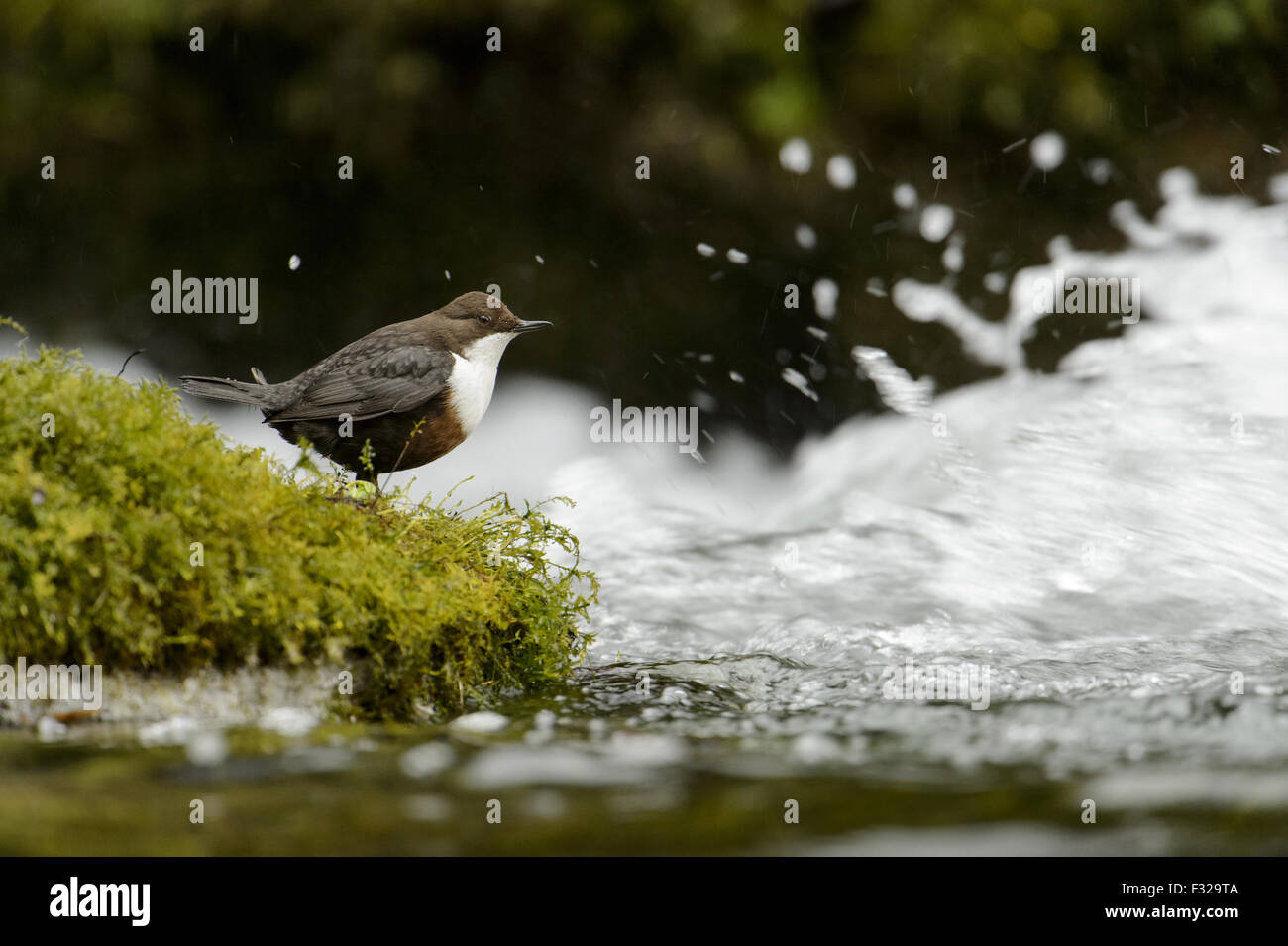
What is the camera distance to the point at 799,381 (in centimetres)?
900

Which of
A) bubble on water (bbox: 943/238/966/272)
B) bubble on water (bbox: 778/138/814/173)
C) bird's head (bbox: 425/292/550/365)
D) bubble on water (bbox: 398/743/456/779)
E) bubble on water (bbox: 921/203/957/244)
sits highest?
bubble on water (bbox: 778/138/814/173)

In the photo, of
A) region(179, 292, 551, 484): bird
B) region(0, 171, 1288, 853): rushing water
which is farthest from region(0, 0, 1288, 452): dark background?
region(179, 292, 551, 484): bird

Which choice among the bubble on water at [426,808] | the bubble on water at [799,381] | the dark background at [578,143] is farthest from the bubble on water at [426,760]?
the dark background at [578,143]

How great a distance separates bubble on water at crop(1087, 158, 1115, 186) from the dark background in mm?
70

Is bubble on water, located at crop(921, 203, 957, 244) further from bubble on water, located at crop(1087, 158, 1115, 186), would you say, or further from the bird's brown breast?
the bird's brown breast

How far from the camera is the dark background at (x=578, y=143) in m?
9.95

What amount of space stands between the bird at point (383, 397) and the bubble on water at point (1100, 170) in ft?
26.1

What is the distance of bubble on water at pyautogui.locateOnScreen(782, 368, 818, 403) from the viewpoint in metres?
8.95

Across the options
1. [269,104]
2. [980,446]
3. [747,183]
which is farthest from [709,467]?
[269,104]

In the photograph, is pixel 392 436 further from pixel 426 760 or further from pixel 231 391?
pixel 426 760

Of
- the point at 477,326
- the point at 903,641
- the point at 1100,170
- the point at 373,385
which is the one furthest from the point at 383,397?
the point at 1100,170

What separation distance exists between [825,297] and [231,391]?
641cm

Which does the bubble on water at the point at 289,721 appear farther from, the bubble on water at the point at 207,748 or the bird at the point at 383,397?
the bird at the point at 383,397
